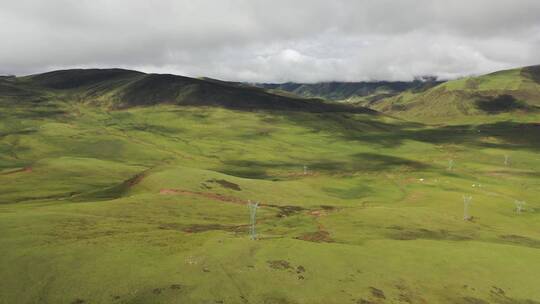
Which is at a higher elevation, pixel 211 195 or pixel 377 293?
pixel 377 293

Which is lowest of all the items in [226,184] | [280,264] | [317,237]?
[226,184]

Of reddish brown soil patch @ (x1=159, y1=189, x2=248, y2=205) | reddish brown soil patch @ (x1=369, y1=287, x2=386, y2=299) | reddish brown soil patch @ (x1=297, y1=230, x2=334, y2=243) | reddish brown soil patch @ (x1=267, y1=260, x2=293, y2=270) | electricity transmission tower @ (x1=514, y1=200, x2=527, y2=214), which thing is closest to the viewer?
reddish brown soil patch @ (x1=369, y1=287, x2=386, y2=299)

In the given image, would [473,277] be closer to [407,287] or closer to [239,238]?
[407,287]

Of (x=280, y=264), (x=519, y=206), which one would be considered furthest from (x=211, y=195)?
(x=519, y=206)

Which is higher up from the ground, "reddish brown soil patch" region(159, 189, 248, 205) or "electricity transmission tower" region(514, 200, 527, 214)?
"reddish brown soil patch" region(159, 189, 248, 205)

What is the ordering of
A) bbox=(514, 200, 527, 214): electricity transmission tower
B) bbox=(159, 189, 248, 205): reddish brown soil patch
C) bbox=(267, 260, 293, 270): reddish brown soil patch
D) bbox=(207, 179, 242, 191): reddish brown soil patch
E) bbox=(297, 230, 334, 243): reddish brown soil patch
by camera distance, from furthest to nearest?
bbox=(514, 200, 527, 214): electricity transmission tower
bbox=(207, 179, 242, 191): reddish brown soil patch
bbox=(159, 189, 248, 205): reddish brown soil patch
bbox=(297, 230, 334, 243): reddish brown soil patch
bbox=(267, 260, 293, 270): reddish brown soil patch

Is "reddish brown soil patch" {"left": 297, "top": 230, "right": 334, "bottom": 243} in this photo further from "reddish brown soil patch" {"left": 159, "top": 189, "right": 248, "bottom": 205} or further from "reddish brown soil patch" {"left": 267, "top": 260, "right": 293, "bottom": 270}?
A: "reddish brown soil patch" {"left": 159, "top": 189, "right": 248, "bottom": 205}

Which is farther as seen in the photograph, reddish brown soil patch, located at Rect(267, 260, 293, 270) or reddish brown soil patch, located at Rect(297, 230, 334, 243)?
reddish brown soil patch, located at Rect(297, 230, 334, 243)

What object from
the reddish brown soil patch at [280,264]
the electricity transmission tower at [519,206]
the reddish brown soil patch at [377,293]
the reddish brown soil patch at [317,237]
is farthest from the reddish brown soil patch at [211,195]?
the electricity transmission tower at [519,206]

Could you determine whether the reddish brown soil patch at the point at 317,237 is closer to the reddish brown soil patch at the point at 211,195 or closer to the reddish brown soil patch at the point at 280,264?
the reddish brown soil patch at the point at 280,264

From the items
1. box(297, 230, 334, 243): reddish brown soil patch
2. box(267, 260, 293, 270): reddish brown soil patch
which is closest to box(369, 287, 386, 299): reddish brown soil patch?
box(267, 260, 293, 270): reddish brown soil patch

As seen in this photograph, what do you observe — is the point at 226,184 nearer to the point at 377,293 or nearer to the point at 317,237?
the point at 317,237
